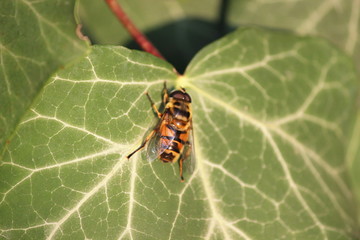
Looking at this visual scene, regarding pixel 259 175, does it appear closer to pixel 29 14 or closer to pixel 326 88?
pixel 326 88

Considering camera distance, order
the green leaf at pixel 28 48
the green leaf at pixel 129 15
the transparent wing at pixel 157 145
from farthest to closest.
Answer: the green leaf at pixel 129 15
the transparent wing at pixel 157 145
the green leaf at pixel 28 48

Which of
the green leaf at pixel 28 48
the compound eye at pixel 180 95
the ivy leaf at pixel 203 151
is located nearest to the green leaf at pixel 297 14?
the ivy leaf at pixel 203 151

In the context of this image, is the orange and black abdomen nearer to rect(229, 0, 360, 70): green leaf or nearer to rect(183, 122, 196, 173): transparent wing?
rect(183, 122, 196, 173): transparent wing

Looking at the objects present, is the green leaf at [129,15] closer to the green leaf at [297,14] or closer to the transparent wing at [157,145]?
the green leaf at [297,14]

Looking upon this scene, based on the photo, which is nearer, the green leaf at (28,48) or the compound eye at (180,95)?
the green leaf at (28,48)

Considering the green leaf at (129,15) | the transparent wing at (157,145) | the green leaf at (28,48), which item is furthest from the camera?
the green leaf at (129,15)

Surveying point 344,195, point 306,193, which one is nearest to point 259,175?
point 306,193

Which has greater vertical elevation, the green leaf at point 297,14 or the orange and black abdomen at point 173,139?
the green leaf at point 297,14

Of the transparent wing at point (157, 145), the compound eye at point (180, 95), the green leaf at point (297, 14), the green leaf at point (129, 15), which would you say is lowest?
the transparent wing at point (157, 145)
